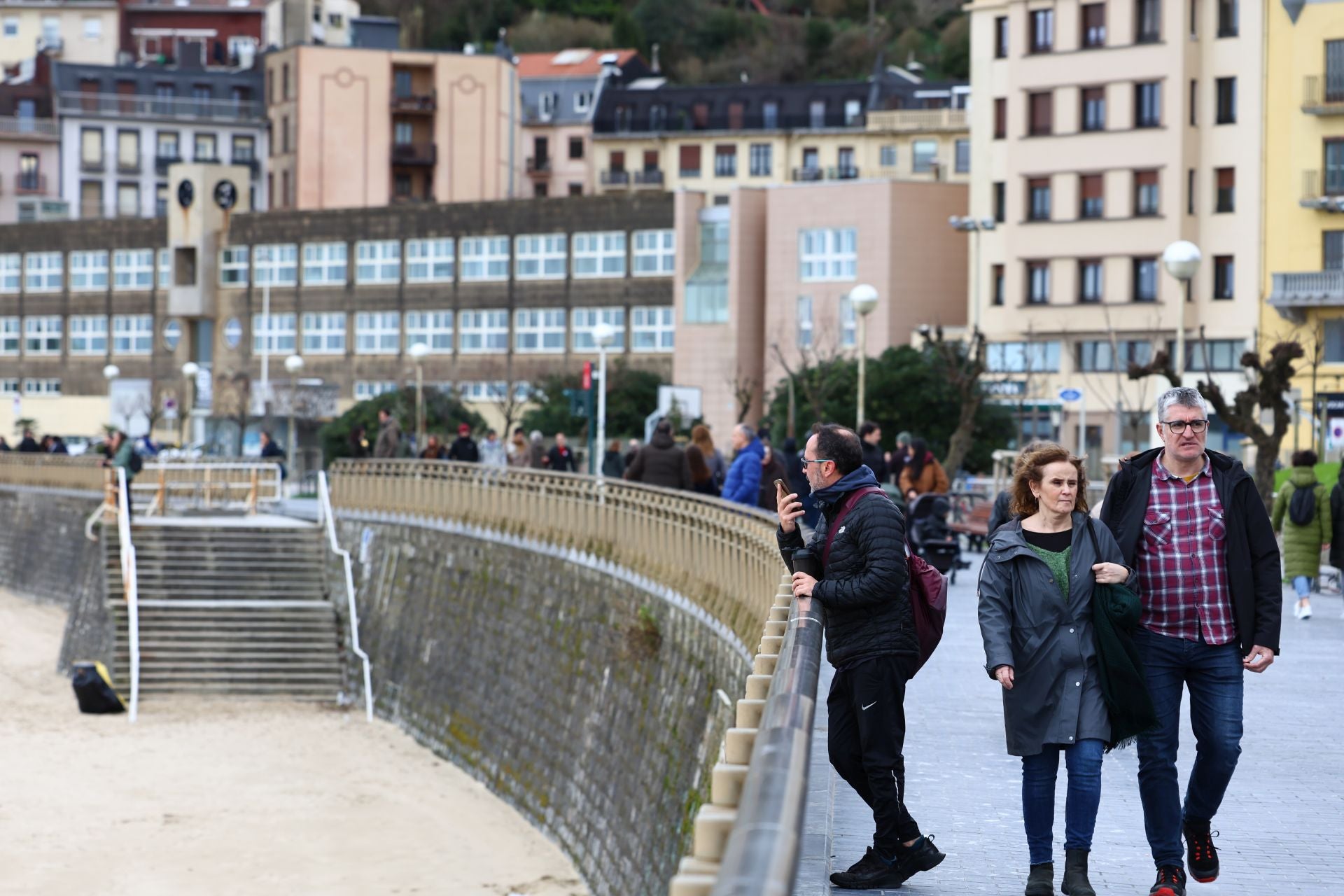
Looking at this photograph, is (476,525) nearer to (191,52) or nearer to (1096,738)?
(1096,738)

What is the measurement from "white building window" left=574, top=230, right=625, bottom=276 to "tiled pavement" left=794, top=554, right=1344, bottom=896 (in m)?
60.6

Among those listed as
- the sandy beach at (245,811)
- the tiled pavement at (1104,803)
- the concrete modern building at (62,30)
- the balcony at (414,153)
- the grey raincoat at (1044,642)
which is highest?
the concrete modern building at (62,30)

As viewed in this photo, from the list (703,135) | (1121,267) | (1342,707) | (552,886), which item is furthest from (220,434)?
(1342,707)

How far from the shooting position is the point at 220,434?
81.0 metres

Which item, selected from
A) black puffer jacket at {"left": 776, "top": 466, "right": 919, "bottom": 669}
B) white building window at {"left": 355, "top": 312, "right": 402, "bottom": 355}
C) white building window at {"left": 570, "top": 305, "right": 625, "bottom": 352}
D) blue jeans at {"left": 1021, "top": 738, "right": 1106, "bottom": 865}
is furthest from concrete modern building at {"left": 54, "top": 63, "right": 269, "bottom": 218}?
blue jeans at {"left": 1021, "top": 738, "right": 1106, "bottom": 865}

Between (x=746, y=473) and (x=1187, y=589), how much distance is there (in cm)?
1301

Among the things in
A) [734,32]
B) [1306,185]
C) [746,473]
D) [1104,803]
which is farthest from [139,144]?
[1104,803]

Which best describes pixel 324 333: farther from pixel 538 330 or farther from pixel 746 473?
pixel 746 473

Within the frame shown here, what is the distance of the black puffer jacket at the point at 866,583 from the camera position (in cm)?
820

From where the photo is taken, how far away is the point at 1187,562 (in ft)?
26.6

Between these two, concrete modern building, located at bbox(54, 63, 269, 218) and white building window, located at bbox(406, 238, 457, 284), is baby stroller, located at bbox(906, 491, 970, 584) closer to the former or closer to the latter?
white building window, located at bbox(406, 238, 457, 284)

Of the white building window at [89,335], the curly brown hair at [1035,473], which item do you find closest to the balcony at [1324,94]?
the white building window at [89,335]

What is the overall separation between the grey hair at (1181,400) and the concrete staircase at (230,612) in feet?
90.4

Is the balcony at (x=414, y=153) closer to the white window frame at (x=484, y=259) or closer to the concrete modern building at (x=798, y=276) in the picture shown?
the white window frame at (x=484, y=259)
